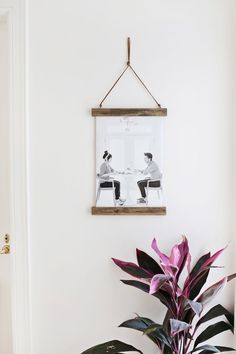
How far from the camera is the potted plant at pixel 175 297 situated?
1.49 m

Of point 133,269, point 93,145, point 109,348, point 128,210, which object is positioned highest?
point 93,145

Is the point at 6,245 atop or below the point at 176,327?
atop

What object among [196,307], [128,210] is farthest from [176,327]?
[128,210]

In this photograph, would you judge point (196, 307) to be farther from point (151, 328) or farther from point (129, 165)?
point (129, 165)

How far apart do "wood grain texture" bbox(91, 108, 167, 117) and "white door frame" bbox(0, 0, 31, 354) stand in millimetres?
366

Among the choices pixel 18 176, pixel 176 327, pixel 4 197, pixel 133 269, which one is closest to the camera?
pixel 176 327

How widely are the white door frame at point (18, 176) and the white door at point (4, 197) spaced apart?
0.22 feet

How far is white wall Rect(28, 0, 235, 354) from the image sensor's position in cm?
170

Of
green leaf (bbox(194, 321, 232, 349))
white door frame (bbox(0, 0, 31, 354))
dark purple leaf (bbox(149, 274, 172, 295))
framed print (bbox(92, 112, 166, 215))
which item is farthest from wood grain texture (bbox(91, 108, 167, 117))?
green leaf (bbox(194, 321, 232, 349))

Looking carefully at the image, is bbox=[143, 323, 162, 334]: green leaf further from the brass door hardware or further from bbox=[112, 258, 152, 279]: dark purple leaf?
the brass door hardware

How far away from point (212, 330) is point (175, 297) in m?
0.26

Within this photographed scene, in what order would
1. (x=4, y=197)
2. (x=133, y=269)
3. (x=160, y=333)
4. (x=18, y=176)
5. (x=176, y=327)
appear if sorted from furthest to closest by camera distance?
(x=4, y=197) → (x=18, y=176) → (x=133, y=269) → (x=160, y=333) → (x=176, y=327)

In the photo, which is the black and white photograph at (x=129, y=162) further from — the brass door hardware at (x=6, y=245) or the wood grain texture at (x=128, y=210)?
the brass door hardware at (x=6, y=245)

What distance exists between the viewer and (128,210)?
5.65 ft
